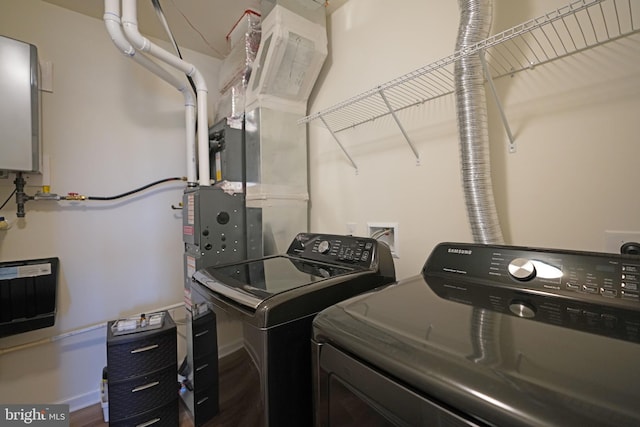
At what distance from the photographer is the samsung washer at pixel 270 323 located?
722 millimetres

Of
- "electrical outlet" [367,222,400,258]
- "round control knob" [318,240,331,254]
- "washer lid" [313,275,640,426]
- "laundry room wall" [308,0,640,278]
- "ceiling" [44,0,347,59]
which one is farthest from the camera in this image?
"ceiling" [44,0,347,59]

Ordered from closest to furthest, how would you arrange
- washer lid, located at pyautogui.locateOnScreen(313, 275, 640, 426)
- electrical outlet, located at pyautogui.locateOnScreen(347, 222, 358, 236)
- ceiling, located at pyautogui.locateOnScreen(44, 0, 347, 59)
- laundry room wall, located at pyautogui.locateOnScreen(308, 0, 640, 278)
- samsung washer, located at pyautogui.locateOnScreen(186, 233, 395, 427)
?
washer lid, located at pyautogui.locateOnScreen(313, 275, 640, 426)
samsung washer, located at pyautogui.locateOnScreen(186, 233, 395, 427)
laundry room wall, located at pyautogui.locateOnScreen(308, 0, 640, 278)
electrical outlet, located at pyautogui.locateOnScreen(347, 222, 358, 236)
ceiling, located at pyautogui.locateOnScreen(44, 0, 347, 59)

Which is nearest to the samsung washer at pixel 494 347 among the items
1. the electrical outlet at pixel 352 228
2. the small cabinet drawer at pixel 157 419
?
the electrical outlet at pixel 352 228

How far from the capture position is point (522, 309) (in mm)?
623

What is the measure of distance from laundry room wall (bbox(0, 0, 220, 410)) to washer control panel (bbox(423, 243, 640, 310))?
212cm

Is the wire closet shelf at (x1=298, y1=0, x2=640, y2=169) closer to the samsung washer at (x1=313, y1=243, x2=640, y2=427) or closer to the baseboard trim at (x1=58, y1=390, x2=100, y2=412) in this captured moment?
the samsung washer at (x1=313, y1=243, x2=640, y2=427)

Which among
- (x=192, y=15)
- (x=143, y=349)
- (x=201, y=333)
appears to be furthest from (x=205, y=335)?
(x=192, y=15)

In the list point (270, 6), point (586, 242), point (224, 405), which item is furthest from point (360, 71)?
point (224, 405)

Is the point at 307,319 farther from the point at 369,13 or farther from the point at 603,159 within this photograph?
the point at 369,13

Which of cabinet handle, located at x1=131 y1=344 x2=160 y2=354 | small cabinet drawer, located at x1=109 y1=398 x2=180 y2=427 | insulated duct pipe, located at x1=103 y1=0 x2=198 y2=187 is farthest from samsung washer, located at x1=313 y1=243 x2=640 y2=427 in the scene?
insulated duct pipe, located at x1=103 y1=0 x2=198 y2=187

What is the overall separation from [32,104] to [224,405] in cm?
186

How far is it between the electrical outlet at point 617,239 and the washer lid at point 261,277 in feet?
2.56

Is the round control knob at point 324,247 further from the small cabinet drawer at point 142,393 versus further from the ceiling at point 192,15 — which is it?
the ceiling at point 192,15

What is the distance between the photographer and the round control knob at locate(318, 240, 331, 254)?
4.12 feet
